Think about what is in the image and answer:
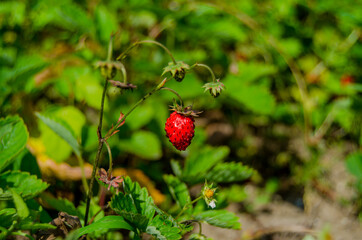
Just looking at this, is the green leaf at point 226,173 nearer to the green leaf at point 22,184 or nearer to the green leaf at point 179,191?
the green leaf at point 179,191

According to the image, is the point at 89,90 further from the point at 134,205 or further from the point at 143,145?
the point at 134,205

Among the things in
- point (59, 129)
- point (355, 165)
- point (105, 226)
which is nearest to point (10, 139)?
point (59, 129)

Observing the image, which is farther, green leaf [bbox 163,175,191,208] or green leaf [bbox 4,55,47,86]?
green leaf [bbox 4,55,47,86]

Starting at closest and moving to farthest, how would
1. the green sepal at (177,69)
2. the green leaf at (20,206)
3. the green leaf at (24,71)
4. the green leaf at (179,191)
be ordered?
the green leaf at (20,206) → the green sepal at (177,69) → the green leaf at (179,191) → the green leaf at (24,71)

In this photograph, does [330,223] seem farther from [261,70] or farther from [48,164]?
[48,164]

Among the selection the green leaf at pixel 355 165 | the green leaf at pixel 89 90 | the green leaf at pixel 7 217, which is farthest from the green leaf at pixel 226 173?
the green leaf at pixel 355 165

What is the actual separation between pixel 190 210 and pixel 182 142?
24 centimetres

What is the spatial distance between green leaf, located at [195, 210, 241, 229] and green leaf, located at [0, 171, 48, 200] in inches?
19.9

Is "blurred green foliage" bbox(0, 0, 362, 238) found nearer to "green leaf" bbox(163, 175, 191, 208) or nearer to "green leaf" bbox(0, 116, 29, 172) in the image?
"green leaf" bbox(163, 175, 191, 208)

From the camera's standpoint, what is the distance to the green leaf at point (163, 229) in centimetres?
91

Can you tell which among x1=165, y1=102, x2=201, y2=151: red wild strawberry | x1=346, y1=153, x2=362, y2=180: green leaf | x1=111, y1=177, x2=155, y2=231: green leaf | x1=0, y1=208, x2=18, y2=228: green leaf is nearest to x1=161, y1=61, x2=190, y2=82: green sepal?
x1=165, y1=102, x2=201, y2=151: red wild strawberry

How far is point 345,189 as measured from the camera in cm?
214

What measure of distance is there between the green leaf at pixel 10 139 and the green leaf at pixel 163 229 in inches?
19.3

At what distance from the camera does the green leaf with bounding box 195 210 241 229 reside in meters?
1.04
